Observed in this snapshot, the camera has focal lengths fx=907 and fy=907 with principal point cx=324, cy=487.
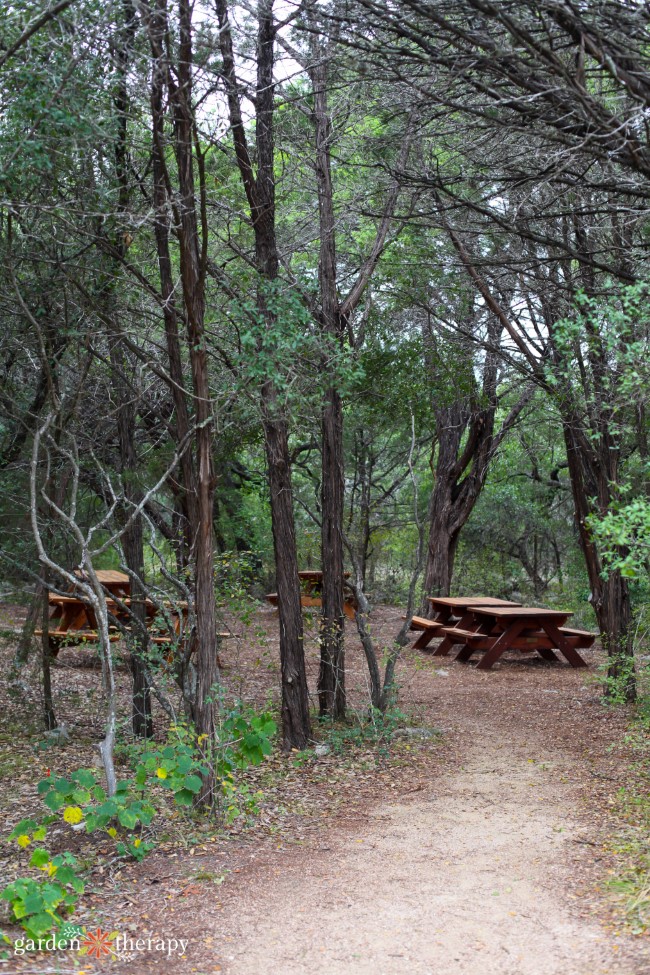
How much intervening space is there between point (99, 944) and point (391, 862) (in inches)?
69.9

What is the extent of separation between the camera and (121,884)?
15.4 feet

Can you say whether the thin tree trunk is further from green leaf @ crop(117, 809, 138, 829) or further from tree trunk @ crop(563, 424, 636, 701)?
tree trunk @ crop(563, 424, 636, 701)

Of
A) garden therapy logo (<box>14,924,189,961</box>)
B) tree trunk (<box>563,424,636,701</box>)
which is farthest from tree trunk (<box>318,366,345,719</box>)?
garden therapy logo (<box>14,924,189,961</box>)

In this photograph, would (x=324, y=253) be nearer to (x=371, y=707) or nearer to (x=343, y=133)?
(x=343, y=133)

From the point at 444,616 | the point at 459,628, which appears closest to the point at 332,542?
the point at 459,628

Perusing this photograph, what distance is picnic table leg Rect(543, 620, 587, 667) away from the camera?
38.7 ft

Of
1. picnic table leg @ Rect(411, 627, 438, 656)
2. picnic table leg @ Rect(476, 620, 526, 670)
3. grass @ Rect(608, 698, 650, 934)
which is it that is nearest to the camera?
grass @ Rect(608, 698, 650, 934)

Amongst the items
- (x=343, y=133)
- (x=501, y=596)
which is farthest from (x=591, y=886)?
(x=501, y=596)

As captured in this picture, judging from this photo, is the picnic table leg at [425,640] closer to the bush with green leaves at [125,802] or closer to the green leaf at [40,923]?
the bush with green leaves at [125,802]

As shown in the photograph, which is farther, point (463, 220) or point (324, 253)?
point (463, 220)

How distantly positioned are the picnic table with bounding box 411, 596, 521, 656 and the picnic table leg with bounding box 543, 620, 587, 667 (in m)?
1.27

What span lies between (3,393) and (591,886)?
5.63m

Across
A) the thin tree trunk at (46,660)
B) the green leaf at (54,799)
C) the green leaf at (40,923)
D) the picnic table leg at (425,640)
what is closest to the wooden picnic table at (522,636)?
the picnic table leg at (425,640)

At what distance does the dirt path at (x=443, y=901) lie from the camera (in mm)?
3773
